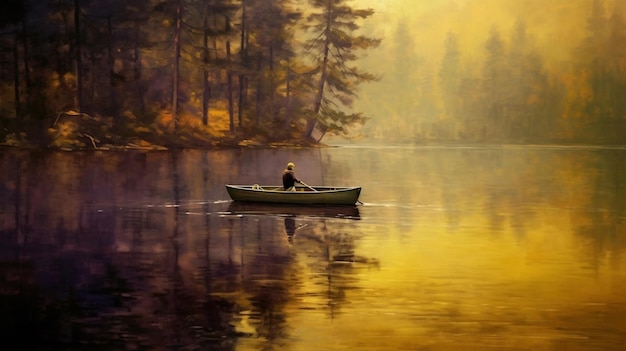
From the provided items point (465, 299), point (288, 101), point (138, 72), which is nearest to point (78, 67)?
point (138, 72)

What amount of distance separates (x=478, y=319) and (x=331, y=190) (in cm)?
1220

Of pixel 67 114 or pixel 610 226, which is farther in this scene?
pixel 67 114

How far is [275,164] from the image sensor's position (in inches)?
1565

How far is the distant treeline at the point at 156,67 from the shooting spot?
46.6m

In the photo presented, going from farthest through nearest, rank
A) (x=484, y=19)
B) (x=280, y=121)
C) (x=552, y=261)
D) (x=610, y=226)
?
(x=484, y=19), (x=280, y=121), (x=610, y=226), (x=552, y=261)

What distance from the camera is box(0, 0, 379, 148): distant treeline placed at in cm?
4659

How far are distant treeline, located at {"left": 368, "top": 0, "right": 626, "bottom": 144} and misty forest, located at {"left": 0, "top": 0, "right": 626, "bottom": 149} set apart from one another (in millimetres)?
220

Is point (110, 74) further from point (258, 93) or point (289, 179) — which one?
point (289, 179)

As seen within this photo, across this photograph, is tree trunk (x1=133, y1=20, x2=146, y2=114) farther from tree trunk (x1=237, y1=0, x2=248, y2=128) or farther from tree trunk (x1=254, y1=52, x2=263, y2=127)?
tree trunk (x1=254, y1=52, x2=263, y2=127)

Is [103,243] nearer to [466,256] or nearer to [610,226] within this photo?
[466,256]

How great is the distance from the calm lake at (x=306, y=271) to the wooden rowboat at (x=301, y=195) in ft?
0.98

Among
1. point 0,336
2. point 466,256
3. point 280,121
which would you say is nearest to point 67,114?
point 280,121

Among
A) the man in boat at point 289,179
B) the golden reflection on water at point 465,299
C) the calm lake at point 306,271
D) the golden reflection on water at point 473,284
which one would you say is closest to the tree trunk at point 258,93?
the calm lake at point 306,271

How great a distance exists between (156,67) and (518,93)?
5535 cm
